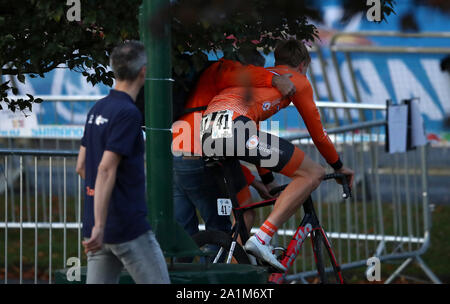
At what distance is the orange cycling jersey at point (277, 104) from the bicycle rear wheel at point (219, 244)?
0.75 metres

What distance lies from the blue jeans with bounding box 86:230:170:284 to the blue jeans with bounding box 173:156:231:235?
5.81 feet

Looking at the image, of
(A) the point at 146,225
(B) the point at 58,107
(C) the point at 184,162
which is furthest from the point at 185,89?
(B) the point at 58,107

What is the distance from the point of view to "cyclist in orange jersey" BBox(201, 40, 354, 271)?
4957mm

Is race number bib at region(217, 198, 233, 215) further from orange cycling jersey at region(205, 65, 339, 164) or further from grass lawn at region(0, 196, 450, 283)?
grass lawn at region(0, 196, 450, 283)

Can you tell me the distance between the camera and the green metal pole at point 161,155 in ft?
13.3

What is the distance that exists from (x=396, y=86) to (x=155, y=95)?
979cm

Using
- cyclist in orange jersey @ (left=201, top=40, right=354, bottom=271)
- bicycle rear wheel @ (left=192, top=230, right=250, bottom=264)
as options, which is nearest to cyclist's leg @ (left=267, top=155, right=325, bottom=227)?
cyclist in orange jersey @ (left=201, top=40, right=354, bottom=271)

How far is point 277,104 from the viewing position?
5.09m

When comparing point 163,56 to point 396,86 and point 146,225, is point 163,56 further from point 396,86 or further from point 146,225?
point 396,86

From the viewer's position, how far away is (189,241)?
418 cm

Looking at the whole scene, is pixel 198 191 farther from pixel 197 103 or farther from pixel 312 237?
pixel 312 237

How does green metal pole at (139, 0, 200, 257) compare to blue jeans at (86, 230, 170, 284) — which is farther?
green metal pole at (139, 0, 200, 257)

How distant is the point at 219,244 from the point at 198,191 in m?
0.44

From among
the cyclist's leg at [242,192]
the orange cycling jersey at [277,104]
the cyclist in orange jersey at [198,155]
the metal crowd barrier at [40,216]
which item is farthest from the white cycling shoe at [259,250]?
the metal crowd barrier at [40,216]
